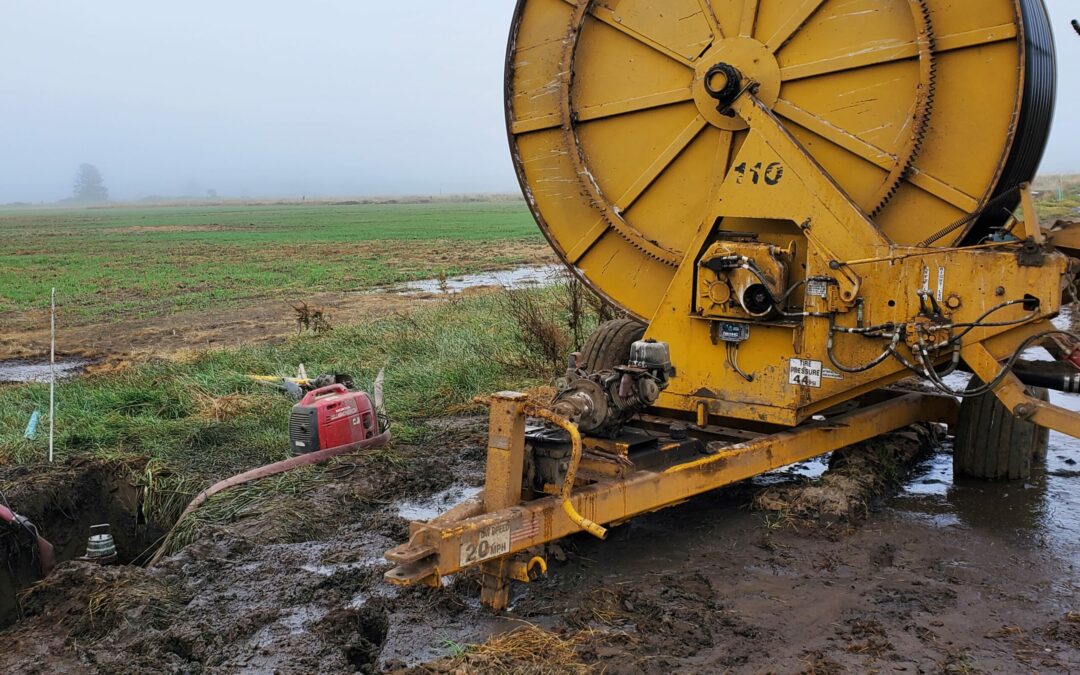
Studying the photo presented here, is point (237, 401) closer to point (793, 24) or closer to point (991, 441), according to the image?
point (793, 24)

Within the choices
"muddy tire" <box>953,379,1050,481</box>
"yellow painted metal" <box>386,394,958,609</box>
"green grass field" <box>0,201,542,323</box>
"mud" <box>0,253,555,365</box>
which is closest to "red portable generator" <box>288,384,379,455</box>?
"yellow painted metal" <box>386,394,958,609</box>

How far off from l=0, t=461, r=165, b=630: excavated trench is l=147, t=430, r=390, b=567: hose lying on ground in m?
0.40

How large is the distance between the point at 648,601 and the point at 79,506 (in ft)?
13.5

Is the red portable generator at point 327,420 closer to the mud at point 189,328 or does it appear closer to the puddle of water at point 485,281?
the mud at point 189,328

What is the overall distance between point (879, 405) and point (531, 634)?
3.33 meters

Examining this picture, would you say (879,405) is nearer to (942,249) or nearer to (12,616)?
(942,249)

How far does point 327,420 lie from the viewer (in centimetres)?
677

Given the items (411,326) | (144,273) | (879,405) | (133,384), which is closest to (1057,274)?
(879,405)

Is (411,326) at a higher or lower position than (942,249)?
lower

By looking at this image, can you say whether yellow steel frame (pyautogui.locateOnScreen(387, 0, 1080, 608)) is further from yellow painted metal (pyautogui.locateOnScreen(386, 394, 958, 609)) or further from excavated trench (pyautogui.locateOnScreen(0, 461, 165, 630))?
excavated trench (pyautogui.locateOnScreen(0, 461, 165, 630))

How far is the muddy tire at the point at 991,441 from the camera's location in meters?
6.49

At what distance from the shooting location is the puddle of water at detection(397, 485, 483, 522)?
6105mm

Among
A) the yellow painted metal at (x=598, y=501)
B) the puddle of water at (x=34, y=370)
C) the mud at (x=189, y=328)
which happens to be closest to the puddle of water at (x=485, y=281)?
the mud at (x=189, y=328)

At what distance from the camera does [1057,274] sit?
4.84m
